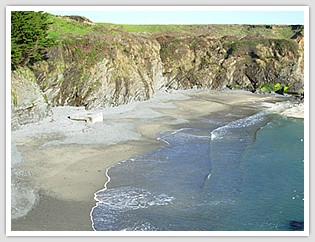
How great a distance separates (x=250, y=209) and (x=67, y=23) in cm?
3419

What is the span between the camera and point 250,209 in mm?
17203

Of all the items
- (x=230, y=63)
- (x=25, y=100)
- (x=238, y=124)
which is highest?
(x=230, y=63)

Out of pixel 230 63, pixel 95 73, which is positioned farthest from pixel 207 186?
pixel 230 63

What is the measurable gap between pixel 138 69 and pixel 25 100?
2247 cm

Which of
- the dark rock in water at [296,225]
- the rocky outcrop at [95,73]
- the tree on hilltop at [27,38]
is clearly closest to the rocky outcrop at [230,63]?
the rocky outcrop at [95,73]

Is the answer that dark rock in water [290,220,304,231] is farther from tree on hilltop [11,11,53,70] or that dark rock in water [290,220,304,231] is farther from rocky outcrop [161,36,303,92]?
rocky outcrop [161,36,303,92]

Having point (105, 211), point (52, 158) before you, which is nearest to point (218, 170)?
point (105, 211)

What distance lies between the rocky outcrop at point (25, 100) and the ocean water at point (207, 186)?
34.7 feet

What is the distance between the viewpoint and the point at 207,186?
19719 millimetres

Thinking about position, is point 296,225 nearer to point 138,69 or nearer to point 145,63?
point 138,69

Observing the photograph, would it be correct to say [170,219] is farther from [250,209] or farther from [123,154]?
[123,154]

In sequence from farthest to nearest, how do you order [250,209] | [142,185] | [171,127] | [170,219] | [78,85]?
1. [78,85]
2. [171,127]
3. [142,185]
4. [250,209]
5. [170,219]

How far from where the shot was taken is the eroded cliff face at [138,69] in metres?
34.2

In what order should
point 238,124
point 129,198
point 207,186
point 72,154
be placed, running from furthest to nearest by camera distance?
point 238,124
point 72,154
point 207,186
point 129,198
